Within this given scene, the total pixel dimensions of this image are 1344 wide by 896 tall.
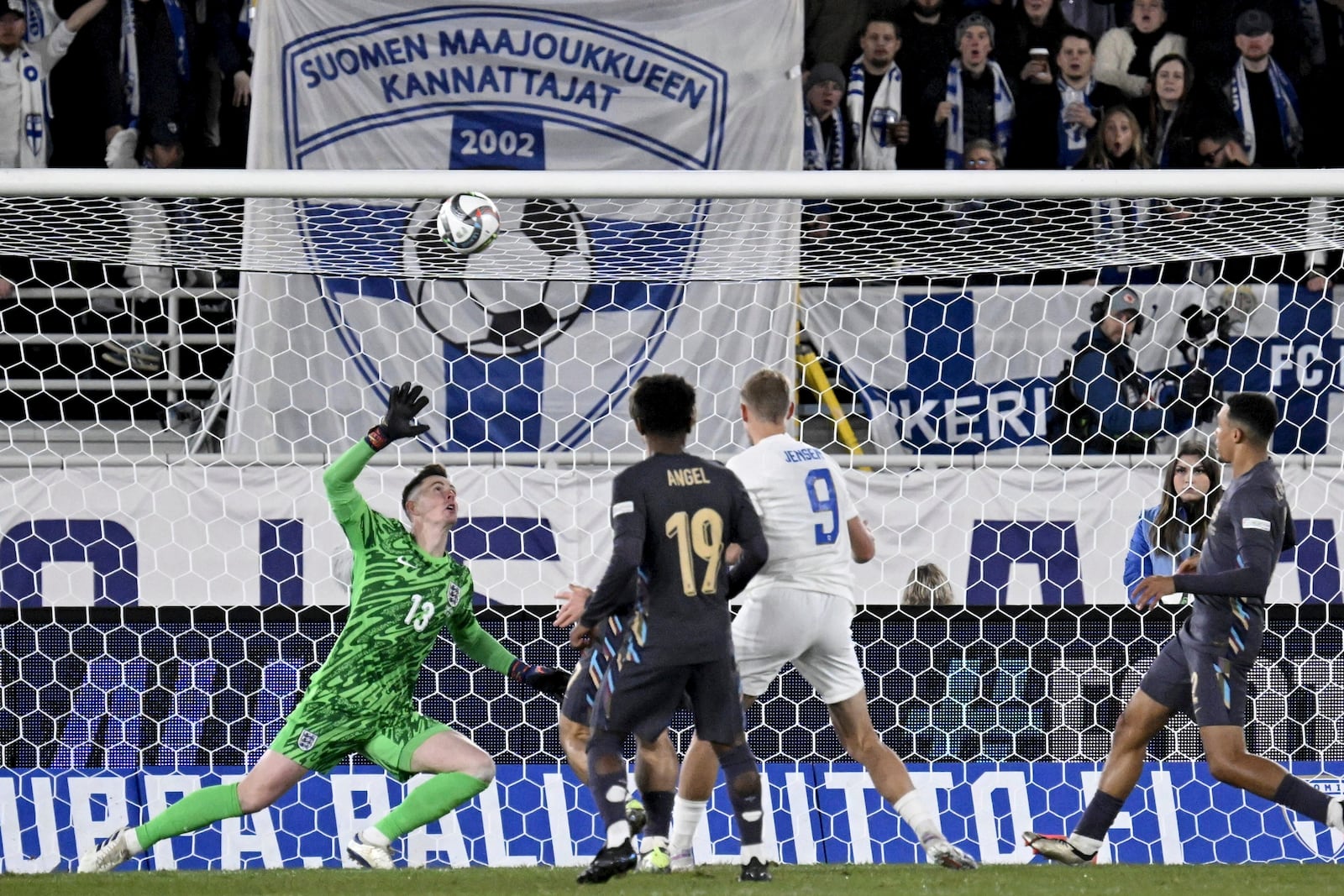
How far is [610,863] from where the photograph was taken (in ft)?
15.7

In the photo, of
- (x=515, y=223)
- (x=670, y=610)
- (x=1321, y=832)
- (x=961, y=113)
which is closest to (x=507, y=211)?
(x=515, y=223)

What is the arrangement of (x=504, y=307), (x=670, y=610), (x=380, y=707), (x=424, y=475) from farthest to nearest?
(x=504, y=307) < (x=424, y=475) < (x=380, y=707) < (x=670, y=610)

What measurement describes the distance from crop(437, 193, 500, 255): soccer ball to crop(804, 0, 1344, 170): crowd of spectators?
14.5ft

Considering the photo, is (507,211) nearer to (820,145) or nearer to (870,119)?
(820,145)

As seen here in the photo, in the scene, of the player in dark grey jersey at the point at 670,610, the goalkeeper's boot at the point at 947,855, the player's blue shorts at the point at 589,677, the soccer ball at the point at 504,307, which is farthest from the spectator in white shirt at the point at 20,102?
the goalkeeper's boot at the point at 947,855

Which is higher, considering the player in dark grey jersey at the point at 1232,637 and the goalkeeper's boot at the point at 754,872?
the player in dark grey jersey at the point at 1232,637

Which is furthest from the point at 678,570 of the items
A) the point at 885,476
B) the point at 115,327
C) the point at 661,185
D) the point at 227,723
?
the point at 115,327

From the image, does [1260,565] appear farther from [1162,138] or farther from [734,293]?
[1162,138]

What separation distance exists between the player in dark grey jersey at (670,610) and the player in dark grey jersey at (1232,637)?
132cm

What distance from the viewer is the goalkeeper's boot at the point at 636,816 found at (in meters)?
5.26

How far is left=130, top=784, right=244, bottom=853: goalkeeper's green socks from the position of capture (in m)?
5.68

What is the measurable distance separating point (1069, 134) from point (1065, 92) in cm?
25

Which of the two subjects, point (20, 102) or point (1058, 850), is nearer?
point (1058, 850)

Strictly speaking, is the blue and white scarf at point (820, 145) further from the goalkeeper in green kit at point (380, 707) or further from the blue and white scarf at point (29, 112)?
the goalkeeper in green kit at point (380, 707)
